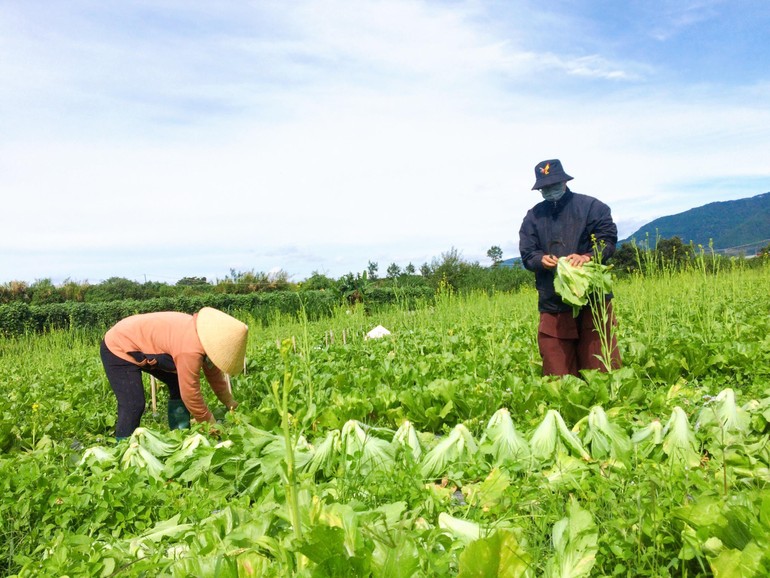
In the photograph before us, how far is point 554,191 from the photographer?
14.7ft

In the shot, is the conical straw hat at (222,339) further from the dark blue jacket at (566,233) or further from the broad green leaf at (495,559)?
the broad green leaf at (495,559)

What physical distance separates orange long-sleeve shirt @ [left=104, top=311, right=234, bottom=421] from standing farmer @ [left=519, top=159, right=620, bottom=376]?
2511mm

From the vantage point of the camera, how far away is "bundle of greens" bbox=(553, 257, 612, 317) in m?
4.14

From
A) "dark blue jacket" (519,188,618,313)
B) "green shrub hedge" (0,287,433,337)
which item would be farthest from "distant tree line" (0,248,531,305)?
"dark blue jacket" (519,188,618,313)

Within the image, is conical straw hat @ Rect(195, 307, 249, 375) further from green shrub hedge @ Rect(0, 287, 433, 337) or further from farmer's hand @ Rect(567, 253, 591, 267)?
green shrub hedge @ Rect(0, 287, 433, 337)

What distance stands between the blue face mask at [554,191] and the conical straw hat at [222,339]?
2.46 m

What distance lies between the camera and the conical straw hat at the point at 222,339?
3.85m

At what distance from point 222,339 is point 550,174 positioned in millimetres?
2669

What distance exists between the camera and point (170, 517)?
242cm

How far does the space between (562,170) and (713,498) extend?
313 cm

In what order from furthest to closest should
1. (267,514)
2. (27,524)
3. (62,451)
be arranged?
1. (62,451)
2. (27,524)
3. (267,514)

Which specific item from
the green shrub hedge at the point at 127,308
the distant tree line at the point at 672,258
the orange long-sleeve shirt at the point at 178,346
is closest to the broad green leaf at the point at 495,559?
the orange long-sleeve shirt at the point at 178,346

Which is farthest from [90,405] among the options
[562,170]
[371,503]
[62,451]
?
[562,170]

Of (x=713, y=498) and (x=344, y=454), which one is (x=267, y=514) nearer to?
(x=344, y=454)
